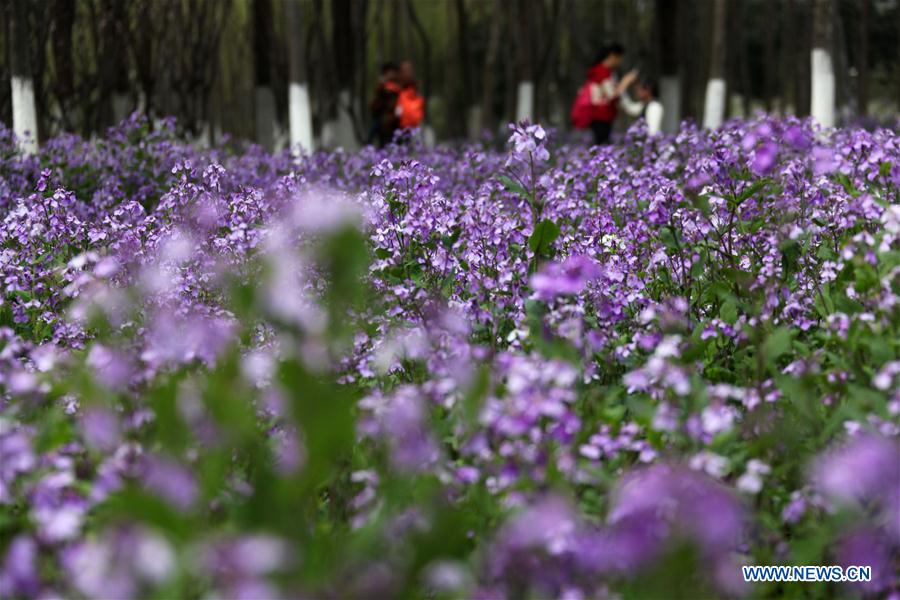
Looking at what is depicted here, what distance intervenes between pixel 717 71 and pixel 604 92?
204 cm

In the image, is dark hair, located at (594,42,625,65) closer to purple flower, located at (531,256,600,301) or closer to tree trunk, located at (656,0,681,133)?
tree trunk, located at (656,0,681,133)

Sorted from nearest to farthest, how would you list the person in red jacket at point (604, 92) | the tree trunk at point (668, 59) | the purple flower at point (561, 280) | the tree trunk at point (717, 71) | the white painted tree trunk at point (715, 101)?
the purple flower at point (561, 280) < the person in red jacket at point (604, 92) < the tree trunk at point (717, 71) < the white painted tree trunk at point (715, 101) < the tree trunk at point (668, 59)

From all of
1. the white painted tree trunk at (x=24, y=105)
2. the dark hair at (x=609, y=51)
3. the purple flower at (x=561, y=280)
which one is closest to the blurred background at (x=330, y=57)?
the white painted tree trunk at (x=24, y=105)

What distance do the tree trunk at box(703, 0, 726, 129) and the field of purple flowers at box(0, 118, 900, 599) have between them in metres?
10.0

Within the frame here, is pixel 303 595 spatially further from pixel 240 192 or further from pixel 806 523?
pixel 240 192

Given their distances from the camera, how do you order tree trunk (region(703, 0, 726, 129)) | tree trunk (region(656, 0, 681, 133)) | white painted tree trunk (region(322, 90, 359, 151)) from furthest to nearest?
white painted tree trunk (region(322, 90, 359, 151)) < tree trunk (region(656, 0, 681, 133)) < tree trunk (region(703, 0, 726, 129))

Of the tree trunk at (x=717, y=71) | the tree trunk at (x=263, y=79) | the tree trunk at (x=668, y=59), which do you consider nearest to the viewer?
the tree trunk at (x=717, y=71)

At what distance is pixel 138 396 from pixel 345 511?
0.78 metres

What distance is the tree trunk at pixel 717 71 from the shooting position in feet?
54.1

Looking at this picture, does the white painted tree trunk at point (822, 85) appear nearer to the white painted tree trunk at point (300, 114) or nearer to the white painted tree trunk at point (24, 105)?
the white painted tree trunk at point (300, 114)

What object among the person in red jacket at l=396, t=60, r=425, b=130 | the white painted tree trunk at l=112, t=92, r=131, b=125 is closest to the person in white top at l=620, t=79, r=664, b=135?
the person in red jacket at l=396, t=60, r=425, b=130

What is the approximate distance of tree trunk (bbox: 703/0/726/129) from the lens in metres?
16.5

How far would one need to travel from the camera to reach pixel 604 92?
1611 cm

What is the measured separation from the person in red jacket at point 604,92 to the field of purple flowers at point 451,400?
9109 mm
